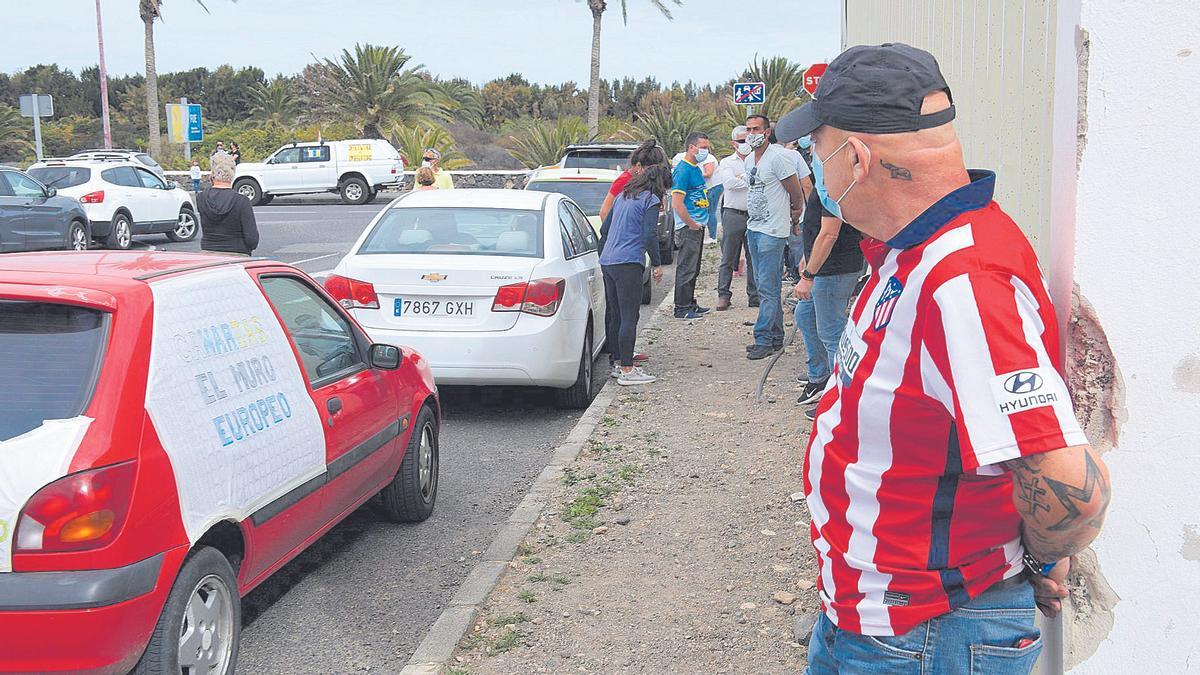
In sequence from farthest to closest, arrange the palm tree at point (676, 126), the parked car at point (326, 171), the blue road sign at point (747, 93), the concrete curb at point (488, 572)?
1. the parked car at point (326, 171)
2. the palm tree at point (676, 126)
3. the blue road sign at point (747, 93)
4. the concrete curb at point (488, 572)

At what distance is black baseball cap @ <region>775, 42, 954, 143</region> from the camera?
6.54 feet

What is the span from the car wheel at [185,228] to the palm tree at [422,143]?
14.8 metres

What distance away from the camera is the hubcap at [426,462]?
6.02m

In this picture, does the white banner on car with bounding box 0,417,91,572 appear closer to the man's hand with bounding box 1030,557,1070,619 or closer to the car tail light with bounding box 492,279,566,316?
the man's hand with bounding box 1030,557,1070,619

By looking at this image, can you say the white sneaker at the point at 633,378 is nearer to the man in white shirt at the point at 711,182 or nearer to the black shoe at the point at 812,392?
the black shoe at the point at 812,392

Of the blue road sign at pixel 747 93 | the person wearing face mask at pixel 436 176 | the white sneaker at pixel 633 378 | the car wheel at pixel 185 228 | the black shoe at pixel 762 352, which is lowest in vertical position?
the white sneaker at pixel 633 378

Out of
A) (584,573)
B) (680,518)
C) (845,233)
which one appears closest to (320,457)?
(584,573)

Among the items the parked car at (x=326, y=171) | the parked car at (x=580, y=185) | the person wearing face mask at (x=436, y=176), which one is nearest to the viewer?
the person wearing face mask at (x=436, y=176)

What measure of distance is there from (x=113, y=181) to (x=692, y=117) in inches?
645

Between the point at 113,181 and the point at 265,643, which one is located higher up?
the point at 113,181

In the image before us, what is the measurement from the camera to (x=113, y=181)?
21719 mm

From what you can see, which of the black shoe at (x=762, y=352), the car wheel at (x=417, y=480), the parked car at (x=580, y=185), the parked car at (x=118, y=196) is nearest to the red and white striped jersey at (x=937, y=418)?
the car wheel at (x=417, y=480)

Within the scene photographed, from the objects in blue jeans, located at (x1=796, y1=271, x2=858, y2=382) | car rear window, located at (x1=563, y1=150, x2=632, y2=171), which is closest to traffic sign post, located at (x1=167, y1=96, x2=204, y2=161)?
car rear window, located at (x1=563, y1=150, x2=632, y2=171)

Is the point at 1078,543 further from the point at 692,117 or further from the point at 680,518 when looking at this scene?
the point at 692,117
